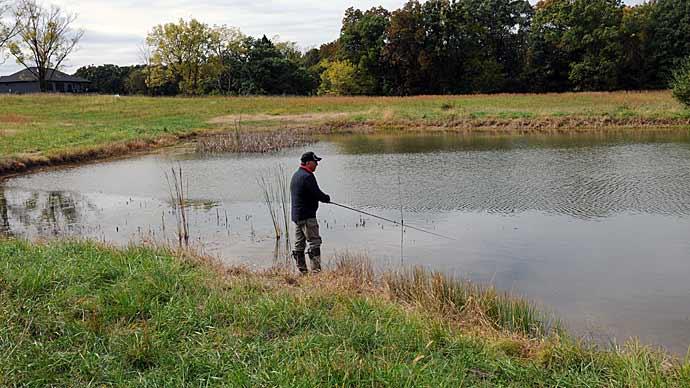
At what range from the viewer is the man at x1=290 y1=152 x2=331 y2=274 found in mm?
8586

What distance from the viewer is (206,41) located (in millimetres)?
73438

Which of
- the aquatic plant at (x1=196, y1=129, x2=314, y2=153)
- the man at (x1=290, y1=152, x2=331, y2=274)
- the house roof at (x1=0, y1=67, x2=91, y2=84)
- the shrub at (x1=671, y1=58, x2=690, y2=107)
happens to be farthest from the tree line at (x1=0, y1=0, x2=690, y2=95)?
the man at (x1=290, y1=152, x2=331, y2=274)

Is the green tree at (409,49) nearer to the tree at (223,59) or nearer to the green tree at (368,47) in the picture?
the green tree at (368,47)

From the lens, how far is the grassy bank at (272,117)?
25492 millimetres

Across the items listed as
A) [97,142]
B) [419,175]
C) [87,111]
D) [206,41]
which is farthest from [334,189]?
[206,41]

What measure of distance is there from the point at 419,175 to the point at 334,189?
3163 millimetres

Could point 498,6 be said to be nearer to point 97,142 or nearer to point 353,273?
point 97,142

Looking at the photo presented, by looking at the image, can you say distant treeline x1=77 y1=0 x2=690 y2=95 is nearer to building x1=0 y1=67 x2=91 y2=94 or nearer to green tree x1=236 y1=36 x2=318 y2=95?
green tree x1=236 y1=36 x2=318 y2=95

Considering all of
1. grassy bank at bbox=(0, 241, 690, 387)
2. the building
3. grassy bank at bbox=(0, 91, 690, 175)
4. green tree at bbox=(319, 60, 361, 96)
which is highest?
the building

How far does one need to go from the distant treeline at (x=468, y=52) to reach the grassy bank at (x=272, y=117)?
1334cm

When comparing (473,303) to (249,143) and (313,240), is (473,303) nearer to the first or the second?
(313,240)

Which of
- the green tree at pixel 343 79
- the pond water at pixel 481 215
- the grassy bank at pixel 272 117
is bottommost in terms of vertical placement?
the pond water at pixel 481 215

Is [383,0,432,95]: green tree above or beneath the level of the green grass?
above

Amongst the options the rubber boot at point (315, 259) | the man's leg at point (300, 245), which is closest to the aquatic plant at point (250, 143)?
the man's leg at point (300, 245)
